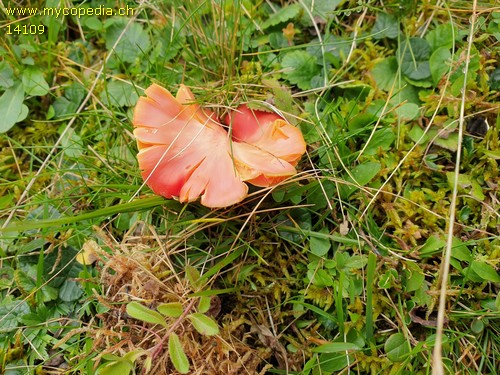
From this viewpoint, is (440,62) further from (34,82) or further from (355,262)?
(34,82)

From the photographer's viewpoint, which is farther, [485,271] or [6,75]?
[6,75]

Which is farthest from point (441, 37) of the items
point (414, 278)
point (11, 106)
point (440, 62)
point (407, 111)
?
point (11, 106)

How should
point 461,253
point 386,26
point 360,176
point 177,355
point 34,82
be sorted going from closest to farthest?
point 177,355 < point 461,253 < point 360,176 < point 386,26 < point 34,82

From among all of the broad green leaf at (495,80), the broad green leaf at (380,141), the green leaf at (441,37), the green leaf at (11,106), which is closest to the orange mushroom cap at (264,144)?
the broad green leaf at (380,141)

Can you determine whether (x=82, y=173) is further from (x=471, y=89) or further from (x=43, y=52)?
(x=471, y=89)

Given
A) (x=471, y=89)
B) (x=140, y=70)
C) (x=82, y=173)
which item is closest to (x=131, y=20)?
(x=140, y=70)

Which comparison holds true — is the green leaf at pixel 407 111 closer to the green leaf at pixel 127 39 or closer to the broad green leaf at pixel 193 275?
the broad green leaf at pixel 193 275
